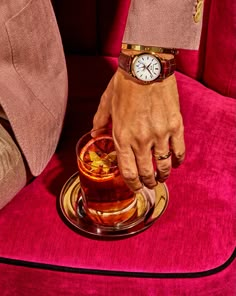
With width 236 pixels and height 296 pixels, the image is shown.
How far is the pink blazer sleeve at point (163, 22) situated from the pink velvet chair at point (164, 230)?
26 centimetres

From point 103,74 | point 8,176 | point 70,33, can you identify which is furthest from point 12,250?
point 70,33

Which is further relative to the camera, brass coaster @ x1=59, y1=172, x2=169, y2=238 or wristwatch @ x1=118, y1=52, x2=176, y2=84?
brass coaster @ x1=59, y1=172, x2=169, y2=238

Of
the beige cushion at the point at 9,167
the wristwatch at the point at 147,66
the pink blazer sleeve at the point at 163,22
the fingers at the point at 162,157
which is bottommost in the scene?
the beige cushion at the point at 9,167

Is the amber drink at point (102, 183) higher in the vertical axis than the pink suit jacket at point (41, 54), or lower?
lower

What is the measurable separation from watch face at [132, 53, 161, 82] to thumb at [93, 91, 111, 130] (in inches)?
2.8

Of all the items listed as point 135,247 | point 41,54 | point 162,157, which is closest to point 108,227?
point 135,247

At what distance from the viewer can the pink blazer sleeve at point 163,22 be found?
0.70 m

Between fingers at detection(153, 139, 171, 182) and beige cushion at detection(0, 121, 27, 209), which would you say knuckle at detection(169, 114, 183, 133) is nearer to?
fingers at detection(153, 139, 171, 182)

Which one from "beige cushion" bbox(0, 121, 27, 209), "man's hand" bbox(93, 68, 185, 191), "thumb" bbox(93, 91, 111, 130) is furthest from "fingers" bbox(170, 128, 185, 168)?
"beige cushion" bbox(0, 121, 27, 209)

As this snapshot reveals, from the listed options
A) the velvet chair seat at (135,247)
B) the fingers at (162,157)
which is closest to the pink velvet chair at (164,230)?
the velvet chair seat at (135,247)

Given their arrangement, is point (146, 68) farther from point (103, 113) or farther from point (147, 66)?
point (103, 113)

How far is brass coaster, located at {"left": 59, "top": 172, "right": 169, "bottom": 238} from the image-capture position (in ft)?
2.54

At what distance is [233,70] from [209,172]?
0.25 m

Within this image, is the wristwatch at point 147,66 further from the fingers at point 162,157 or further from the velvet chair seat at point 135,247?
the velvet chair seat at point 135,247
